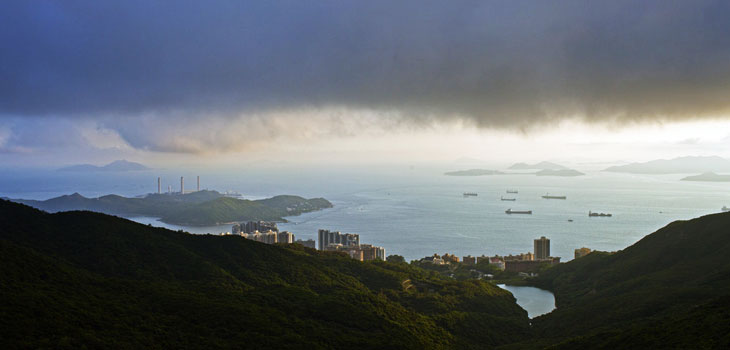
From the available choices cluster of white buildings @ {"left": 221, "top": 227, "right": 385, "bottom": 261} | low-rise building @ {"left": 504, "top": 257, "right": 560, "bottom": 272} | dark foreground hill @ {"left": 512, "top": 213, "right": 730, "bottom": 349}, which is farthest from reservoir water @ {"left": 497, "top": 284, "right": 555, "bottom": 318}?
cluster of white buildings @ {"left": 221, "top": 227, "right": 385, "bottom": 261}

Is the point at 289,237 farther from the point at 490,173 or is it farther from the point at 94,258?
the point at 490,173

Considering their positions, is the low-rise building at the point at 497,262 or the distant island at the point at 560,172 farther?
the distant island at the point at 560,172

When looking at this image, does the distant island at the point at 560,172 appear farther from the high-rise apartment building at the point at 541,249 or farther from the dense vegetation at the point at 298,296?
the dense vegetation at the point at 298,296

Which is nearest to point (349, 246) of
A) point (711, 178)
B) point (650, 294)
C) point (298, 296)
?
point (298, 296)

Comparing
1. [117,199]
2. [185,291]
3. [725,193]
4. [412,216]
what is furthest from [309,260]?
[725,193]

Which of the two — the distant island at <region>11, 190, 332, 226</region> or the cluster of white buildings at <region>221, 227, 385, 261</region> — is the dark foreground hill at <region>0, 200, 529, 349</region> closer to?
the cluster of white buildings at <region>221, 227, 385, 261</region>

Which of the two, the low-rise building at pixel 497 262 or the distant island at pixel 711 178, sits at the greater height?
the distant island at pixel 711 178

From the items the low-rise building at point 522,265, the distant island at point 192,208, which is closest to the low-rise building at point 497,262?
the low-rise building at point 522,265
